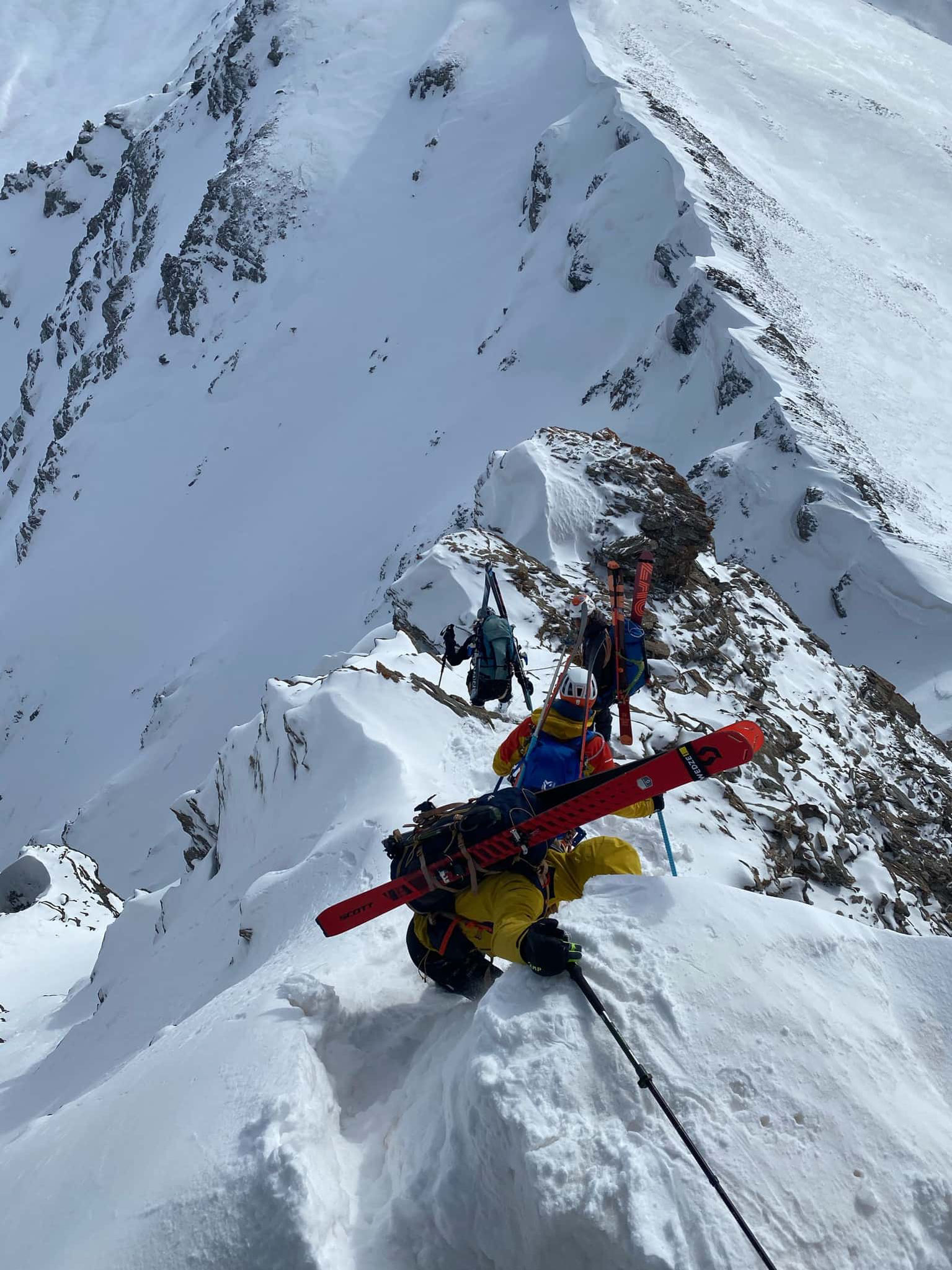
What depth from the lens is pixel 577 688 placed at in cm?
549

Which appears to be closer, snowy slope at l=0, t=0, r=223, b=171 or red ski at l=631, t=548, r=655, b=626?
red ski at l=631, t=548, r=655, b=626

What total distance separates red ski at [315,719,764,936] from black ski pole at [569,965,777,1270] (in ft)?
2.86

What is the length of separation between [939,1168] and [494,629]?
225 inches

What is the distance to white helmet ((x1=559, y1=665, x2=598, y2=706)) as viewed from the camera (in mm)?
5484

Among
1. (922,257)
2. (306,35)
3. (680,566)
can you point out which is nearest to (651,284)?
(922,257)

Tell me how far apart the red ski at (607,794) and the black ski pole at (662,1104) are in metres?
0.87

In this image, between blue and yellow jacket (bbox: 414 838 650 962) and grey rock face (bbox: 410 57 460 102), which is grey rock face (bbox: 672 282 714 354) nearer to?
blue and yellow jacket (bbox: 414 838 650 962)

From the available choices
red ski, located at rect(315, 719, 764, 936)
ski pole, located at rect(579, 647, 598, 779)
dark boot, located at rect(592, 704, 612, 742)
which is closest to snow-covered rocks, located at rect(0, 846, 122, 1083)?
dark boot, located at rect(592, 704, 612, 742)

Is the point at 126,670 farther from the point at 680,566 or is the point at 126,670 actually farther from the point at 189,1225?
the point at 189,1225

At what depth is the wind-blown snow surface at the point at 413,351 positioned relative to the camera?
25.4m

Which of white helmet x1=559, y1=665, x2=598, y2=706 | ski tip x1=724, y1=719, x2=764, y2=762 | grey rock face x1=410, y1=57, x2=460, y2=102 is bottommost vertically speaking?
white helmet x1=559, y1=665, x2=598, y2=706

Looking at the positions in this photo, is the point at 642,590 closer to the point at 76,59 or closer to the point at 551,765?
the point at 551,765

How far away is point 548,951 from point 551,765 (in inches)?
69.0

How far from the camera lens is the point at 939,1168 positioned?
11.4 feet
